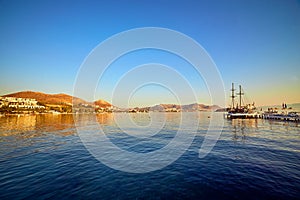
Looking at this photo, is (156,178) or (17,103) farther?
(17,103)

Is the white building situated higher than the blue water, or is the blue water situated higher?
the white building

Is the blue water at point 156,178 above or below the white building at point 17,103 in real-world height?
below

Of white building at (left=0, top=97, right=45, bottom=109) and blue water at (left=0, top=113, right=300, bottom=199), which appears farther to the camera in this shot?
white building at (left=0, top=97, right=45, bottom=109)

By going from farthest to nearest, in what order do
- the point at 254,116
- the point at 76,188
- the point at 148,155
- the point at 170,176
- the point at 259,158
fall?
the point at 254,116, the point at 148,155, the point at 259,158, the point at 170,176, the point at 76,188

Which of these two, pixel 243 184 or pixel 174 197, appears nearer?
pixel 174 197

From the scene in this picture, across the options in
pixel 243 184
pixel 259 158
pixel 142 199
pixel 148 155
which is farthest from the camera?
pixel 148 155

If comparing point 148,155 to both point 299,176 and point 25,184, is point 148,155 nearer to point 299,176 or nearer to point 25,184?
point 25,184

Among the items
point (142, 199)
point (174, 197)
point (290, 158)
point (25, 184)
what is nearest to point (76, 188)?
point (25, 184)

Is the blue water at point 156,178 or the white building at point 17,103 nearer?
the blue water at point 156,178

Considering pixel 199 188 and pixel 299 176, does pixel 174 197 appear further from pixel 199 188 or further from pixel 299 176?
Result: pixel 299 176

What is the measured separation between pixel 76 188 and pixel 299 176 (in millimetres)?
15854

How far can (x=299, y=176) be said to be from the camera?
10805 mm

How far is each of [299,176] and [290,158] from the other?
517 centimetres

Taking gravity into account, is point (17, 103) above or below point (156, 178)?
above
